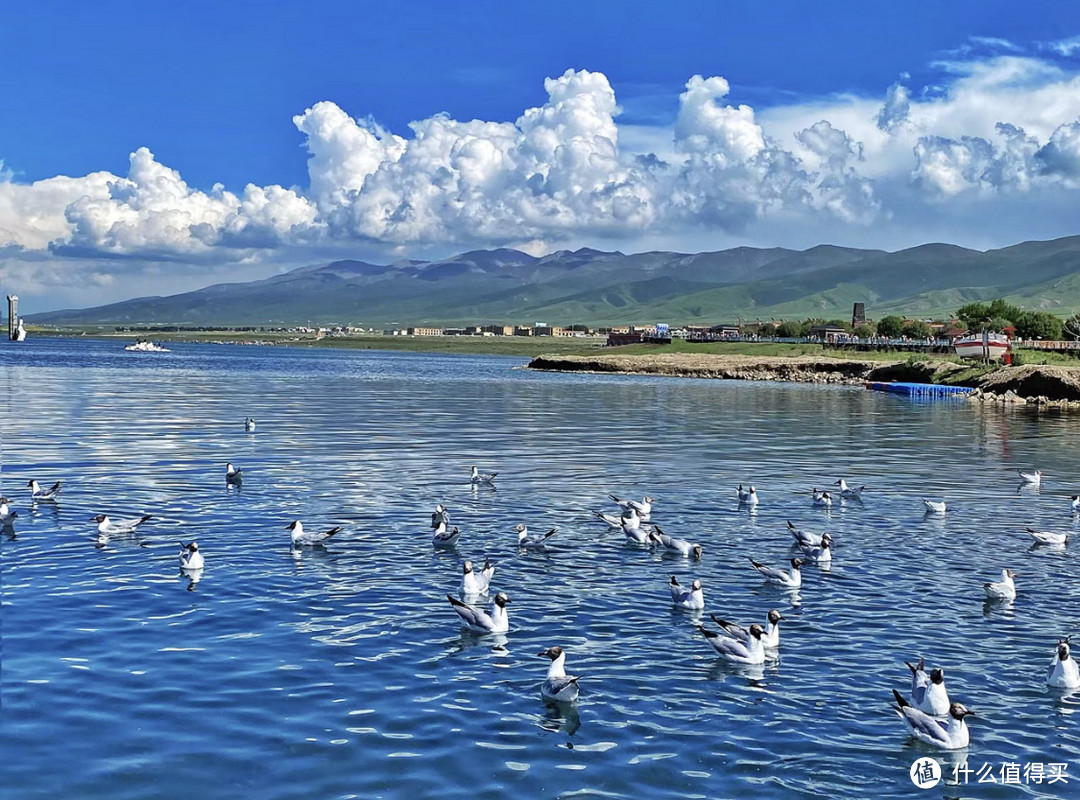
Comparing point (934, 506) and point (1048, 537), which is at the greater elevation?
point (934, 506)

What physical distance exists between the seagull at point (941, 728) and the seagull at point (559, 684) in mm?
5307

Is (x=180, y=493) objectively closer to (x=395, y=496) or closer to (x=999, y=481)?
(x=395, y=496)

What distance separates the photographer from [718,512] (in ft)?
123

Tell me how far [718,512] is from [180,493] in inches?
757

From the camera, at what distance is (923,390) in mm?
125812

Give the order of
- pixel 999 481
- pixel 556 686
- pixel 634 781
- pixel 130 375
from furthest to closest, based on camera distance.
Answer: pixel 130 375, pixel 999 481, pixel 556 686, pixel 634 781

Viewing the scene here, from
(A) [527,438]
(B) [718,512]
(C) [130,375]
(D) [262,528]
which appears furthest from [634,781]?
(C) [130,375]

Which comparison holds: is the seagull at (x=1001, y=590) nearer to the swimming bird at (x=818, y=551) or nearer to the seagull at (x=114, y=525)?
the swimming bird at (x=818, y=551)

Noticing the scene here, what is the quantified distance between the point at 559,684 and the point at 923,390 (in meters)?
117

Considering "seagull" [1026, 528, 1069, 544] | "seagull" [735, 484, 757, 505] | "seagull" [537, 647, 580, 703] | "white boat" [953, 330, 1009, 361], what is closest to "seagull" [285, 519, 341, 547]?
"seagull" [537, 647, 580, 703]

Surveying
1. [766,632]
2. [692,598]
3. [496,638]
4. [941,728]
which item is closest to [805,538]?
[692,598]

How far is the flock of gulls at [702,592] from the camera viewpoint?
17453mm

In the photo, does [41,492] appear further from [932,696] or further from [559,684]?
[932,696]

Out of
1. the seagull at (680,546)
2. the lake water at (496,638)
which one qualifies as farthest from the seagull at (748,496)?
the seagull at (680,546)
